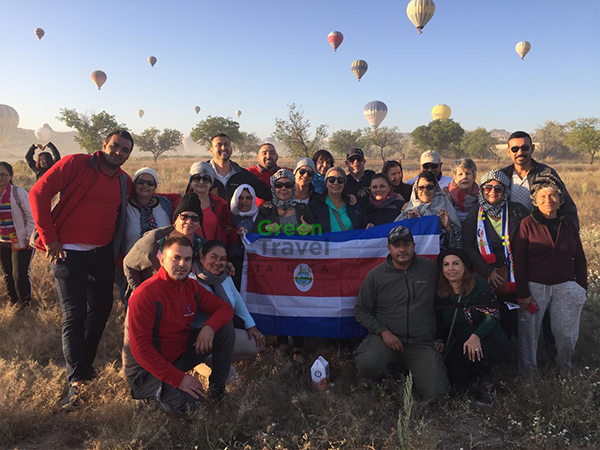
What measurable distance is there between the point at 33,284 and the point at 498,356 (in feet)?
24.7

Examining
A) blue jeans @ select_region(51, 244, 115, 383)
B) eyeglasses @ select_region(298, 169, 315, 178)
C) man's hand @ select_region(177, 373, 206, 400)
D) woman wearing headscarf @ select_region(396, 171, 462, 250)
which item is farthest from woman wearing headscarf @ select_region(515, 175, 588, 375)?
blue jeans @ select_region(51, 244, 115, 383)

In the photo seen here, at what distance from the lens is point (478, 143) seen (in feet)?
217

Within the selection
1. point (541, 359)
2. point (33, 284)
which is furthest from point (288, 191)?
point (33, 284)

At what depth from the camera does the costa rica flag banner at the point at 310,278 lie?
204 inches

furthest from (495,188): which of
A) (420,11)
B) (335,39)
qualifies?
(335,39)

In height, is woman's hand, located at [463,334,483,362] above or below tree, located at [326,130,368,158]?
below

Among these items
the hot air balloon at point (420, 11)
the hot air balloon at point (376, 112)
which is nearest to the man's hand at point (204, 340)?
the hot air balloon at point (420, 11)

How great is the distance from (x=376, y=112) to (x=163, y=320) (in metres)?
→ 75.9

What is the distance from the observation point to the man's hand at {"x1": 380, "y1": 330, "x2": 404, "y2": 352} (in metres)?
4.22

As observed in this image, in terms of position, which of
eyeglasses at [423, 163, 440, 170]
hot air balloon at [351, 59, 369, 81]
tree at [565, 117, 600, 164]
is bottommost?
eyeglasses at [423, 163, 440, 170]

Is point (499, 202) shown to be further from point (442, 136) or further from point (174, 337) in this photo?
point (442, 136)

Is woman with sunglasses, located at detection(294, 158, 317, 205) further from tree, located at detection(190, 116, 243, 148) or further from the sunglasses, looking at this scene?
tree, located at detection(190, 116, 243, 148)

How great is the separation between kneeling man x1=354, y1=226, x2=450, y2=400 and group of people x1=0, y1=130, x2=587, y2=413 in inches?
0.4

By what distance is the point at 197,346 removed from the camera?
3756 millimetres
